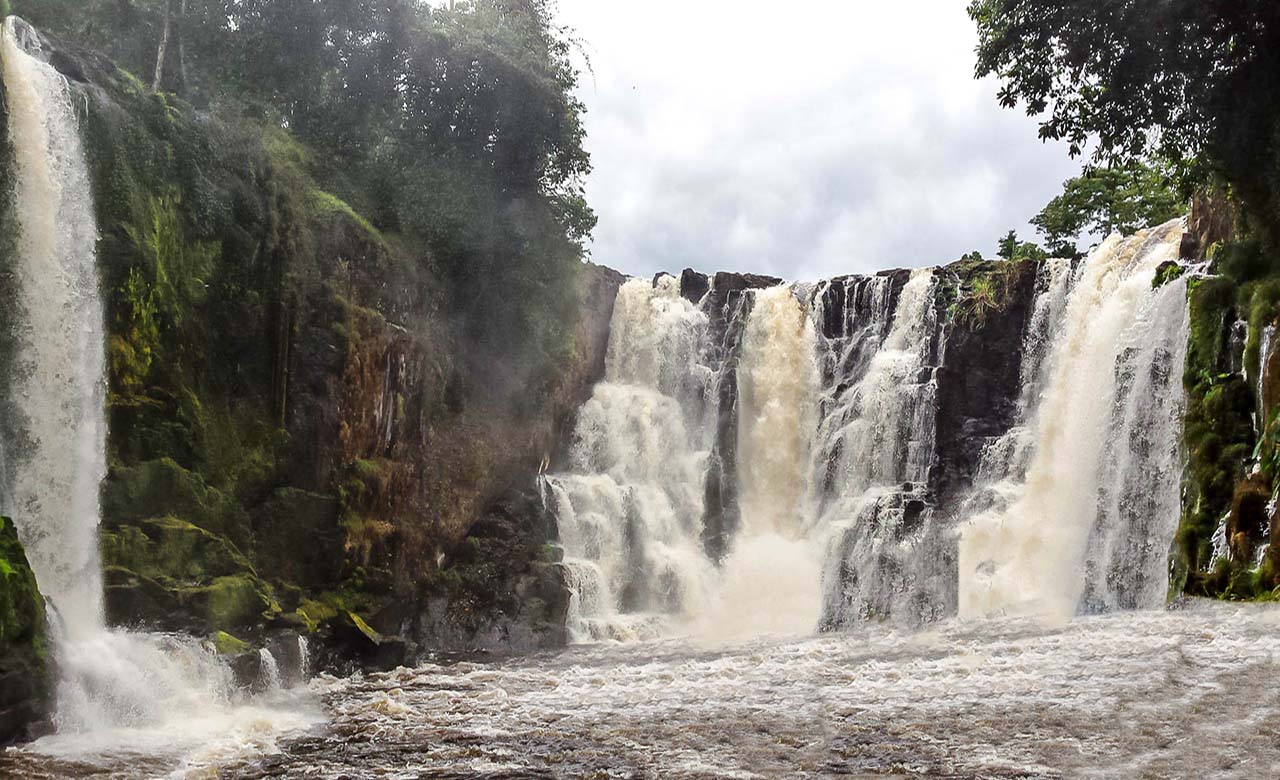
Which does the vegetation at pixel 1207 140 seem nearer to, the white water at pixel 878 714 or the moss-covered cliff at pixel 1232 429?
the moss-covered cliff at pixel 1232 429

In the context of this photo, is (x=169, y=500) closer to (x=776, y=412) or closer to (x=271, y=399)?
(x=271, y=399)

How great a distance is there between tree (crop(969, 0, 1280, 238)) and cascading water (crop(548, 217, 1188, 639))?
292cm

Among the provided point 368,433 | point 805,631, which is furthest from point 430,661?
point 805,631

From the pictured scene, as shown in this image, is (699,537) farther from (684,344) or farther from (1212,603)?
(1212,603)

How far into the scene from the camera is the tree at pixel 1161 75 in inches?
672

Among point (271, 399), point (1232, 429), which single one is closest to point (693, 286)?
point (271, 399)

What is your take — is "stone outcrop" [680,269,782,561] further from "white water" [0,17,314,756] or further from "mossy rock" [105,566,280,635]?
"white water" [0,17,314,756]

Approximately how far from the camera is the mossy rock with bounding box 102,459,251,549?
1625cm

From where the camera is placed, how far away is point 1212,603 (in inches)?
607

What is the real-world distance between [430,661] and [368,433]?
4690 millimetres

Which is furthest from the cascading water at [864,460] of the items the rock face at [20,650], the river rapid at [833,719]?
the rock face at [20,650]

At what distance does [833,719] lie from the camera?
11930mm

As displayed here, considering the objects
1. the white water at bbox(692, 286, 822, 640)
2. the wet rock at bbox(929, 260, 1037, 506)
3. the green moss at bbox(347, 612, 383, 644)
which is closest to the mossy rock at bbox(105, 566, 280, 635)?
the green moss at bbox(347, 612, 383, 644)

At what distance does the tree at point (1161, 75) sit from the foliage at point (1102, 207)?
2590cm
